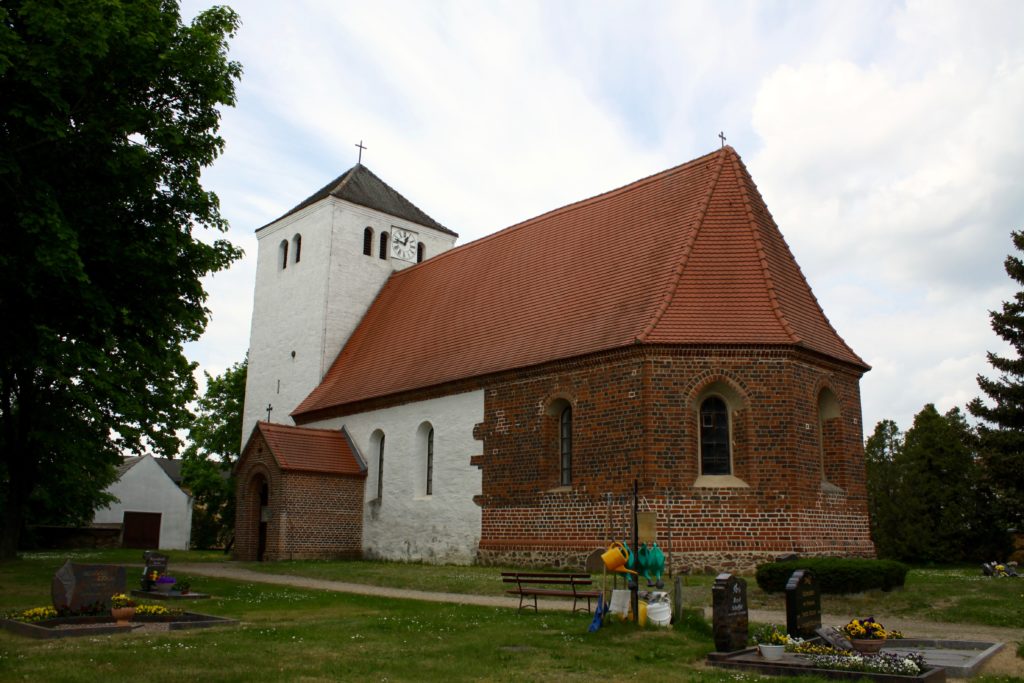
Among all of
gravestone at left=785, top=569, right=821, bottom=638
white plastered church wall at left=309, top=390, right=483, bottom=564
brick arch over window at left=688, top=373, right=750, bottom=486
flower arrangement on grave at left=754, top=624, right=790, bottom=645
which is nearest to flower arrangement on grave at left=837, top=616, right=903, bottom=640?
gravestone at left=785, top=569, right=821, bottom=638

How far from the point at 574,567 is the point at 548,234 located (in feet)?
32.8

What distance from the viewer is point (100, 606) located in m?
11.5

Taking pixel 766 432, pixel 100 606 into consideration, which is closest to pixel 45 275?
pixel 100 606

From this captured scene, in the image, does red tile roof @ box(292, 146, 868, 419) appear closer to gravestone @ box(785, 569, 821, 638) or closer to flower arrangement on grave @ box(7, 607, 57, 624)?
gravestone @ box(785, 569, 821, 638)

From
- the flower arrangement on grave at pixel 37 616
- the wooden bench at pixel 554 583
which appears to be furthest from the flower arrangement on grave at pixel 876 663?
the flower arrangement on grave at pixel 37 616

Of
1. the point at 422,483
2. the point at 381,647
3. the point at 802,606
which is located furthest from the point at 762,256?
the point at 381,647

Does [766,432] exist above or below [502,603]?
above

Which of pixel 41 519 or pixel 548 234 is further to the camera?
pixel 41 519

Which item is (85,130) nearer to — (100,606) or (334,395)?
(100,606)

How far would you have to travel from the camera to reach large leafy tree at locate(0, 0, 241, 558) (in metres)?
13.3

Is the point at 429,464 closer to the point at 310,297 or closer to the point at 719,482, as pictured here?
the point at 719,482

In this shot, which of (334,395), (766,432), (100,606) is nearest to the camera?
(100,606)

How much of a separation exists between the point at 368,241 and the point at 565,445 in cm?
1496

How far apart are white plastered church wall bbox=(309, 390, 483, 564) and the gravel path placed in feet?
14.4
